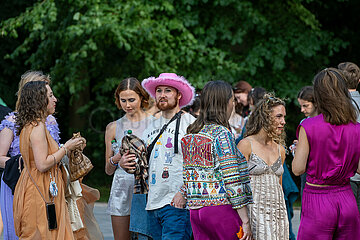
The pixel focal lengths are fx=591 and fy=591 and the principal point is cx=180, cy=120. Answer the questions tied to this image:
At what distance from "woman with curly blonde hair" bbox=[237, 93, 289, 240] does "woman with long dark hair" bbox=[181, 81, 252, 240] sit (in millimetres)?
1047

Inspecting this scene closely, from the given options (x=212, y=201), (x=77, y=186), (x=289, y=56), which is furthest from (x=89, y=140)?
(x=212, y=201)

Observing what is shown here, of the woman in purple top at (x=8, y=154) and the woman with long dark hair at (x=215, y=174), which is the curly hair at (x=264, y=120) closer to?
the woman with long dark hair at (x=215, y=174)

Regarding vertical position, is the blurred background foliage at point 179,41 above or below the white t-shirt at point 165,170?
above

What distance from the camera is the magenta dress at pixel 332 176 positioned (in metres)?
4.32

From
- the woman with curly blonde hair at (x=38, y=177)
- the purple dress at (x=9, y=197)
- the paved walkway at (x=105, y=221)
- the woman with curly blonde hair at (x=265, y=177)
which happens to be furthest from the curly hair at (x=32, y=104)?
the paved walkway at (x=105, y=221)

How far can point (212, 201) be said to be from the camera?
4.51 m

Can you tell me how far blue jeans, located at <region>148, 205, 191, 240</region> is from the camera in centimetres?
535

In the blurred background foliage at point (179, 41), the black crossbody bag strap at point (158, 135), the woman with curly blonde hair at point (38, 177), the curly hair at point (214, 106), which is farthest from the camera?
the blurred background foliage at point (179, 41)

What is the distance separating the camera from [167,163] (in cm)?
549

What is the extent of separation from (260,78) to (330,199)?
382 inches

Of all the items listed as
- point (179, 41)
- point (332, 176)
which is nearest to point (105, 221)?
point (179, 41)

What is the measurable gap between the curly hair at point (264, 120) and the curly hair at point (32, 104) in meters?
1.99

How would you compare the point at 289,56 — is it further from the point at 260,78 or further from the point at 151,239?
the point at 151,239

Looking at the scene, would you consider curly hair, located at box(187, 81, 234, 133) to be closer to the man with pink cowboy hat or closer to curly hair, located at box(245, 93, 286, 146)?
the man with pink cowboy hat
